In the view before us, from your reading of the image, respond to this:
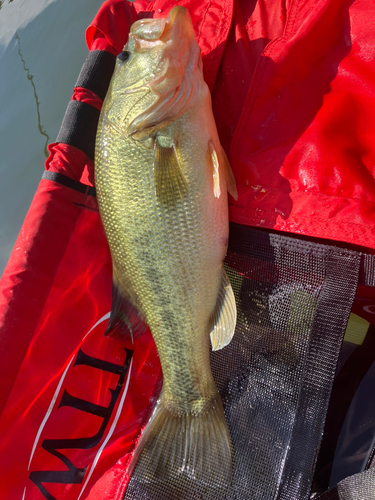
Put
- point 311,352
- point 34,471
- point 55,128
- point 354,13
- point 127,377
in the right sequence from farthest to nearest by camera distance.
Result: 1. point 55,128
2. point 127,377
3. point 34,471
4. point 354,13
5. point 311,352

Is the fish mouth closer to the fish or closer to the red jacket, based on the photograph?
the fish

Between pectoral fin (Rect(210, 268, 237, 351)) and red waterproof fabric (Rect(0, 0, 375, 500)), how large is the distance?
36cm

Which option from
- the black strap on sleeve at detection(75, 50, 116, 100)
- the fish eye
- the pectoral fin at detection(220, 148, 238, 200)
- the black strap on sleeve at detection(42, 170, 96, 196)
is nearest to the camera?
the pectoral fin at detection(220, 148, 238, 200)

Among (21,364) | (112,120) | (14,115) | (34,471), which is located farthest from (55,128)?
(34,471)

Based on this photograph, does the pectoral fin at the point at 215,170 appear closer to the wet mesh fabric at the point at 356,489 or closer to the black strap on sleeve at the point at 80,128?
the black strap on sleeve at the point at 80,128

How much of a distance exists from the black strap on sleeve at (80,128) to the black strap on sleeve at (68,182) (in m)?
0.20

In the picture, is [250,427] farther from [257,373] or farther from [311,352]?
[311,352]

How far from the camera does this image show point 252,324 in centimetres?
167

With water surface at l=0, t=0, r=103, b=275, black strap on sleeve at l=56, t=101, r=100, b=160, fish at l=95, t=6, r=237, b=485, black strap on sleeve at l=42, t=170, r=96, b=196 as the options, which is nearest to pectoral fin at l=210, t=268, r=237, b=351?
fish at l=95, t=6, r=237, b=485

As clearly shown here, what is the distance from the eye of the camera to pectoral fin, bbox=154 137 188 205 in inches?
61.1

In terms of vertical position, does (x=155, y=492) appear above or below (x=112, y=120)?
below

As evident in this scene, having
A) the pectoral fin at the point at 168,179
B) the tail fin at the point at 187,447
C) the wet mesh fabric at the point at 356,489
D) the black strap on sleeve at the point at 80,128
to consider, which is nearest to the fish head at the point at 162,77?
the pectoral fin at the point at 168,179

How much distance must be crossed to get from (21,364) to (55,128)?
256cm

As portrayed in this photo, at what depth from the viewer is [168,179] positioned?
1.55 metres
